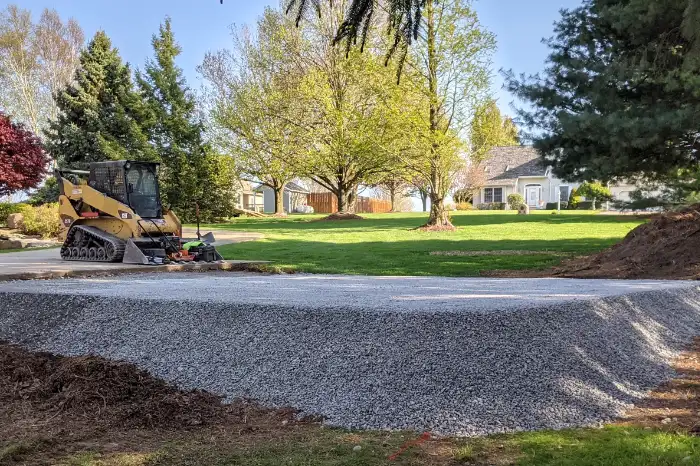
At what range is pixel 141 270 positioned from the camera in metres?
10.2

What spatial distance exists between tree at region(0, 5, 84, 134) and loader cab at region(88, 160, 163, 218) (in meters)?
21.1

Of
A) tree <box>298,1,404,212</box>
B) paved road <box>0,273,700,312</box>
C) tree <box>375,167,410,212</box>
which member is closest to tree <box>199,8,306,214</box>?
tree <box>298,1,404,212</box>

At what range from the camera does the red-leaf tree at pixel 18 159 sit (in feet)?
67.3

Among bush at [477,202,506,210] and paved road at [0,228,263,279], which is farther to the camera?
bush at [477,202,506,210]

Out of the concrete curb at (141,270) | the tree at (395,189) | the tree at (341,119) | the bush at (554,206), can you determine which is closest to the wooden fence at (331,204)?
the tree at (395,189)

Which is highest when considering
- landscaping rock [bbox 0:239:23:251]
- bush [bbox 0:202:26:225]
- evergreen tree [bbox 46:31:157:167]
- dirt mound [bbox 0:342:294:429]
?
evergreen tree [bbox 46:31:157:167]

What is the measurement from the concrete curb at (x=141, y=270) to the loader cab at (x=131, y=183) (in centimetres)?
192

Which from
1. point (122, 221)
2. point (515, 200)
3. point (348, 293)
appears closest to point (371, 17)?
point (348, 293)

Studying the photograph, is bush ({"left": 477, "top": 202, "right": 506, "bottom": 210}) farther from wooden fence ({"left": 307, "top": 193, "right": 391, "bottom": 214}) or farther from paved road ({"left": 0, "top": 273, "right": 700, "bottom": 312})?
paved road ({"left": 0, "top": 273, "right": 700, "bottom": 312})

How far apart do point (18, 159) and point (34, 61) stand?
492 inches

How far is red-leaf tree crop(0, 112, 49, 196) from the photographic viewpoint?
20.5 m

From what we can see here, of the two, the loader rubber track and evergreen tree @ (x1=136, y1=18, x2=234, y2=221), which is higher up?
evergreen tree @ (x1=136, y1=18, x2=234, y2=221)

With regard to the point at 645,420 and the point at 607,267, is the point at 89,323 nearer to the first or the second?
the point at 645,420

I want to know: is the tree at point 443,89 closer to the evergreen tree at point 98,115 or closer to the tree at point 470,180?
the evergreen tree at point 98,115
